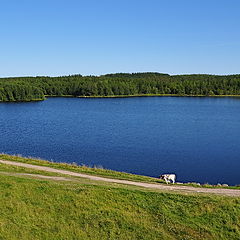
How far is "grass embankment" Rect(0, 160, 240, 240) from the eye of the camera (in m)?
17.1

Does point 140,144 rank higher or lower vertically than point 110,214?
lower

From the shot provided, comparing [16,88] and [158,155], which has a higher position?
[16,88]

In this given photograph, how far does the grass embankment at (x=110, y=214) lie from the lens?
1711cm

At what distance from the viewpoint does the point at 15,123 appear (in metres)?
68.5

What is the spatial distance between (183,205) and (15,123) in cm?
5684

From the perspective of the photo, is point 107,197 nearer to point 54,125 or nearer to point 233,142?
point 233,142

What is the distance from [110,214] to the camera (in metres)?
18.3

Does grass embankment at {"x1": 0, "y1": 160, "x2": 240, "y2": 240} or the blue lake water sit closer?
grass embankment at {"x1": 0, "y1": 160, "x2": 240, "y2": 240}

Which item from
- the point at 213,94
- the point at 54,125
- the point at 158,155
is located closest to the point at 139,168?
the point at 158,155

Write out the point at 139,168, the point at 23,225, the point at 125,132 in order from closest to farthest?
the point at 23,225
the point at 139,168
the point at 125,132

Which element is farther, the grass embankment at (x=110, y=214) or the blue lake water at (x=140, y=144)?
the blue lake water at (x=140, y=144)

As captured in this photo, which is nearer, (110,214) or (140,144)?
(110,214)

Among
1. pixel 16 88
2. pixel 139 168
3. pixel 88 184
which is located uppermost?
pixel 16 88

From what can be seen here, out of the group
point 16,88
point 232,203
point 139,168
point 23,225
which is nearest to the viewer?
point 23,225
